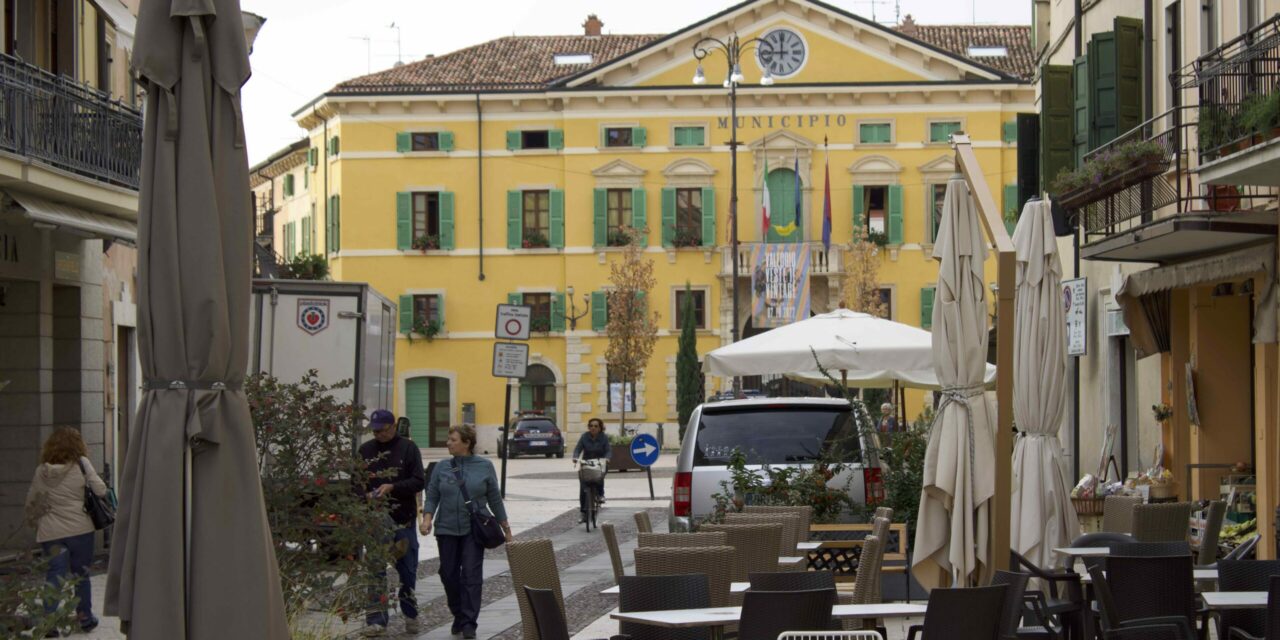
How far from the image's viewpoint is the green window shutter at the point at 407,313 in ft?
200

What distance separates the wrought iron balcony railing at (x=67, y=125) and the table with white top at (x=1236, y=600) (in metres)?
9.52

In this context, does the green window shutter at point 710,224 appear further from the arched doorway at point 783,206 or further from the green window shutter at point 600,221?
the green window shutter at point 600,221

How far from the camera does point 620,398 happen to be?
60.3 meters

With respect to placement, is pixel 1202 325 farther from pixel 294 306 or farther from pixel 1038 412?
pixel 294 306

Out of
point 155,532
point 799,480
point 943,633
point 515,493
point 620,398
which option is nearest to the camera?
point 155,532

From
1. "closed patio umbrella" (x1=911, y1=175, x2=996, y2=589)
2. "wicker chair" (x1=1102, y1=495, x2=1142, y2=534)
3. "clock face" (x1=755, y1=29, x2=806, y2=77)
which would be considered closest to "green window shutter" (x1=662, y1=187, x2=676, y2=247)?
"clock face" (x1=755, y1=29, x2=806, y2=77)

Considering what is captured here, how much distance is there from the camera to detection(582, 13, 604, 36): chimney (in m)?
71.0

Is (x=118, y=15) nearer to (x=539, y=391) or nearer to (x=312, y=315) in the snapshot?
(x=312, y=315)

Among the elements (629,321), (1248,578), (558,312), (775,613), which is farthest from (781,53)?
(775,613)

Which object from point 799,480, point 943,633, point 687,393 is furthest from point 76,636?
point 687,393

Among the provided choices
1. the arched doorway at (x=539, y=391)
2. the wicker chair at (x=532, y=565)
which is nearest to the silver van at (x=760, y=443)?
the wicker chair at (x=532, y=565)

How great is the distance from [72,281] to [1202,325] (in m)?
12.0

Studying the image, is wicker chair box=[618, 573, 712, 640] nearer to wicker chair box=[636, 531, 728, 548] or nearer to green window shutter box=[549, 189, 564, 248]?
wicker chair box=[636, 531, 728, 548]

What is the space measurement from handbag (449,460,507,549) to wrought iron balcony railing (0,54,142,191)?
397 cm
